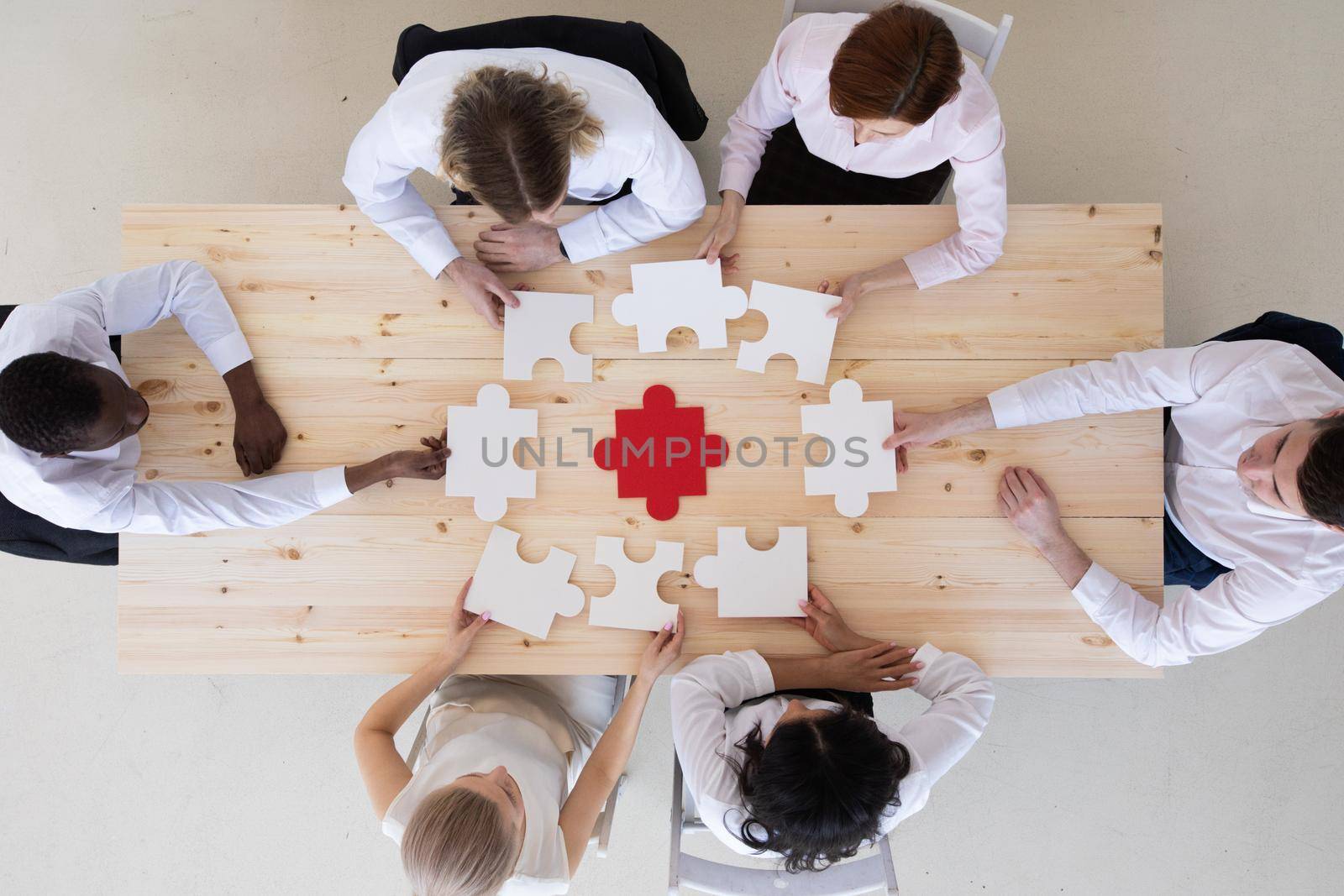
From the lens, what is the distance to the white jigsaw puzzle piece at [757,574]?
5.32 feet

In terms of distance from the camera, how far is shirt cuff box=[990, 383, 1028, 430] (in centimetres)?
159

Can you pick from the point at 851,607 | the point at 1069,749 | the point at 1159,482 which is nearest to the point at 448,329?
the point at 851,607

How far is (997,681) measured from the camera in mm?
2418

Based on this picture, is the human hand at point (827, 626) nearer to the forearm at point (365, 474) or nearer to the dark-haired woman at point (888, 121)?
the dark-haired woman at point (888, 121)

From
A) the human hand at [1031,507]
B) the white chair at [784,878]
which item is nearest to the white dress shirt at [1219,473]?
the human hand at [1031,507]

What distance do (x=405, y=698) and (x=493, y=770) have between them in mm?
255

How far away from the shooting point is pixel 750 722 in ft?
5.08

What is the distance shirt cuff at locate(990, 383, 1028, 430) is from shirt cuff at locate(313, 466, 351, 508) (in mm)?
1390

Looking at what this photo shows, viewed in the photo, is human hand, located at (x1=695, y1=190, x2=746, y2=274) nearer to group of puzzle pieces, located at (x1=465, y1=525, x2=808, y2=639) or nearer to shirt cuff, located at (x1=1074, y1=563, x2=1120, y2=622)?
group of puzzle pieces, located at (x1=465, y1=525, x2=808, y2=639)

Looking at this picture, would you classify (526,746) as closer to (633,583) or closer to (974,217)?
(633,583)

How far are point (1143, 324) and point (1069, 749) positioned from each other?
143 centimetres

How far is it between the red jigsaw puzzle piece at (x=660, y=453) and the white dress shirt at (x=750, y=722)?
361mm

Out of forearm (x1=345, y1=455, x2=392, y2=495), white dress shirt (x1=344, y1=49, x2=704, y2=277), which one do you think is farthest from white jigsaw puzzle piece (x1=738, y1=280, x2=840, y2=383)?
forearm (x1=345, y1=455, x2=392, y2=495)

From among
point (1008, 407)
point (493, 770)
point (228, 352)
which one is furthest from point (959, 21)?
point (493, 770)
